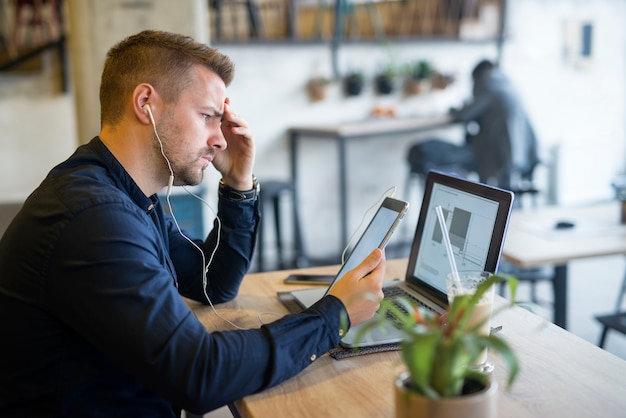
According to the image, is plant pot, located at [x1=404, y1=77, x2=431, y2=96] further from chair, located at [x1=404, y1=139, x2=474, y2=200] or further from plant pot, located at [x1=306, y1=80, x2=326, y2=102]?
plant pot, located at [x1=306, y1=80, x2=326, y2=102]

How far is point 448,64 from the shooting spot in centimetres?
569

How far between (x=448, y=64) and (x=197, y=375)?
4.94m

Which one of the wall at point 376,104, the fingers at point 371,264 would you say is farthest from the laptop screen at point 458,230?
the wall at point 376,104

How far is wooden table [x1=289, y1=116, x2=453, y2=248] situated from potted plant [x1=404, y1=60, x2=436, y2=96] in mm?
362

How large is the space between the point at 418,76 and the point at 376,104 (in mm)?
389

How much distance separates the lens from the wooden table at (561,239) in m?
2.33

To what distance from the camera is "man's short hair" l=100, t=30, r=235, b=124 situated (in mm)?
1438

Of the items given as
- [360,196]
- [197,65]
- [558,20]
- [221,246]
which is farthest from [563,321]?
[558,20]

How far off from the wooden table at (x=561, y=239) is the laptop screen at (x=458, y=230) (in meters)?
0.72

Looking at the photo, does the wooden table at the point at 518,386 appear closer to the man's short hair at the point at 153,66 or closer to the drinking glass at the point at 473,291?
the drinking glass at the point at 473,291

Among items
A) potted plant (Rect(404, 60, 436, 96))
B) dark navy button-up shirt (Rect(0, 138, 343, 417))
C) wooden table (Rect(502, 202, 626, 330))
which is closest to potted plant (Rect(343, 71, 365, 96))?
potted plant (Rect(404, 60, 436, 96))

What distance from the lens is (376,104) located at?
5.40m

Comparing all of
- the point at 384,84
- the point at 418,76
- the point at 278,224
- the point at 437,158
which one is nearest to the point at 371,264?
the point at 278,224

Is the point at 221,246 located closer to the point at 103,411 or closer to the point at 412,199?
the point at 103,411
